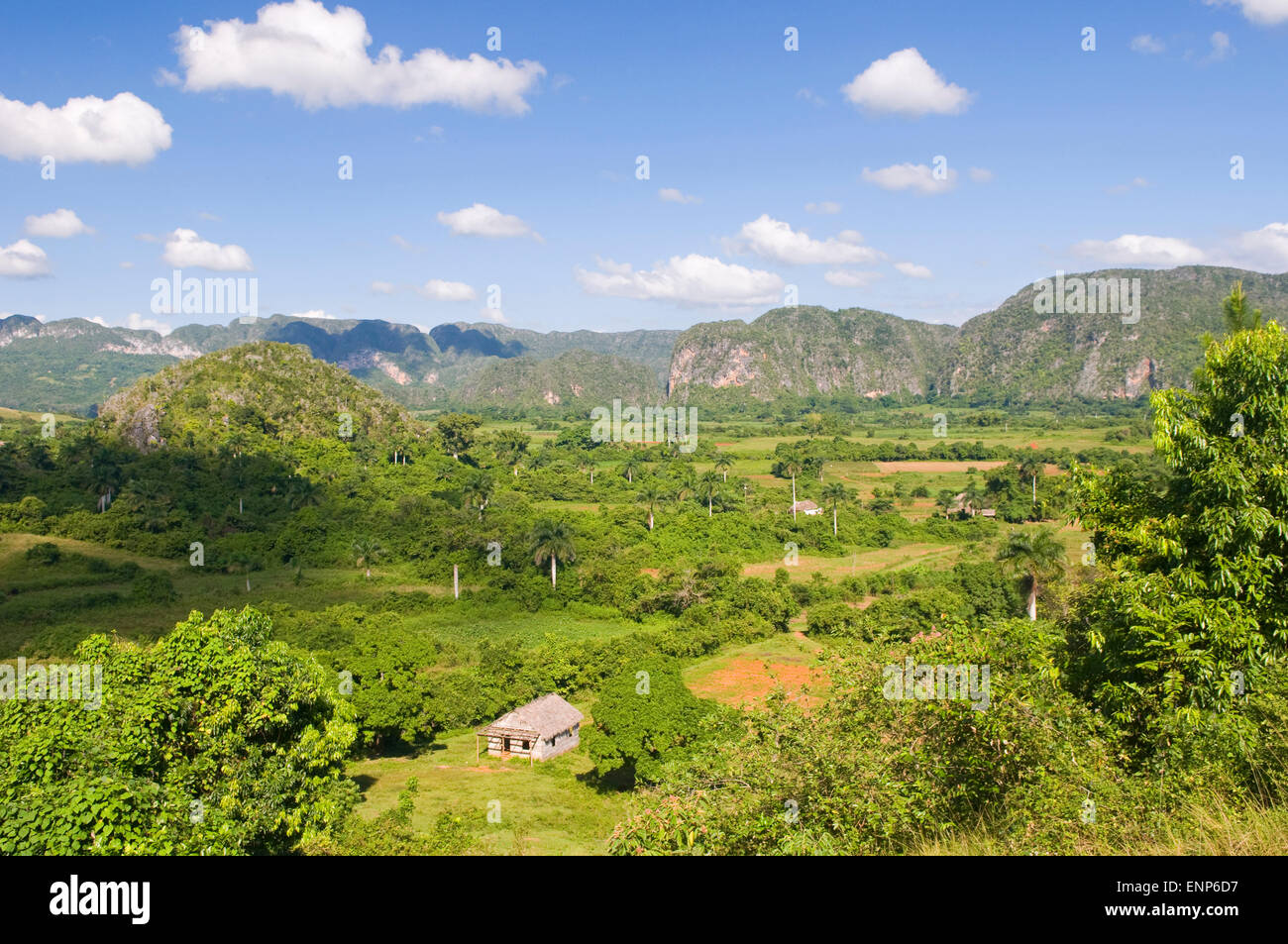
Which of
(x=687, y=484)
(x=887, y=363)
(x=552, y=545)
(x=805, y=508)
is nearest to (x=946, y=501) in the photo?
(x=805, y=508)

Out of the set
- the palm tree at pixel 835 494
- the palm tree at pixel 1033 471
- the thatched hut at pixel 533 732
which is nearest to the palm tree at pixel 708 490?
the palm tree at pixel 835 494

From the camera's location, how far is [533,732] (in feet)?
75.2

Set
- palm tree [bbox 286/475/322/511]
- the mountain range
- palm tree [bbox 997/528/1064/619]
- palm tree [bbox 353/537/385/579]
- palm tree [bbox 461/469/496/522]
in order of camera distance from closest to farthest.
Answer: palm tree [bbox 997/528/1064/619]
palm tree [bbox 353/537/385/579]
palm tree [bbox 286/475/322/511]
palm tree [bbox 461/469/496/522]
the mountain range

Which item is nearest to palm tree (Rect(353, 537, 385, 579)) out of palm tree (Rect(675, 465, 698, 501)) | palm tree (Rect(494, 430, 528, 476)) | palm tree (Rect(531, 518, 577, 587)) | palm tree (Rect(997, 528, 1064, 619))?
palm tree (Rect(531, 518, 577, 587))

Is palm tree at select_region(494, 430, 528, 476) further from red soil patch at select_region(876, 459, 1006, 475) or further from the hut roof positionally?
the hut roof

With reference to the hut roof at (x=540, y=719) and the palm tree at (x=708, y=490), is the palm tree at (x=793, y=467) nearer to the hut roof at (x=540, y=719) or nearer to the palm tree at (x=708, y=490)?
the palm tree at (x=708, y=490)

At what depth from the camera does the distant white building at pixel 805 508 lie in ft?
189

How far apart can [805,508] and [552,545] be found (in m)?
24.3

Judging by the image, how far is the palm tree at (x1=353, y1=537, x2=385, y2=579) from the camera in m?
44.9

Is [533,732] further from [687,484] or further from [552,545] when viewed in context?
[687,484]

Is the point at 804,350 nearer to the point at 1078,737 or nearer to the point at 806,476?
the point at 806,476

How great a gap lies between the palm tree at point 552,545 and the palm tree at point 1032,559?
20307mm
